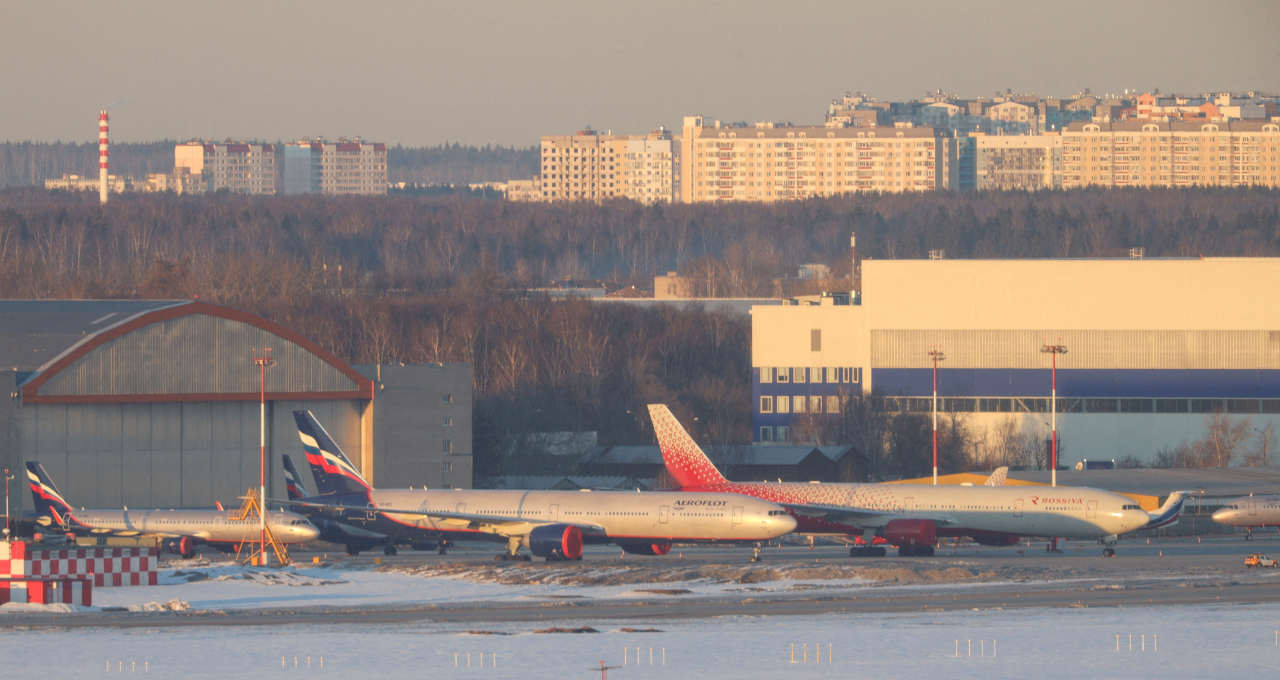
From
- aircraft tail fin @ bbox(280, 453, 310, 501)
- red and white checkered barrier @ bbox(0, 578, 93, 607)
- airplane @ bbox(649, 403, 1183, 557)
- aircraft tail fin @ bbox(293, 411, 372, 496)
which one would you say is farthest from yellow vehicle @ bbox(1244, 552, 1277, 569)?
red and white checkered barrier @ bbox(0, 578, 93, 607)

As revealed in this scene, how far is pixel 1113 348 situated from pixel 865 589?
7312cm

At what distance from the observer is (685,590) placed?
5888 centimetres

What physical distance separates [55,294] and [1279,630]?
134 meters

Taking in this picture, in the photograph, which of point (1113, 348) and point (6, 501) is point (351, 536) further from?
point (1113, 348)

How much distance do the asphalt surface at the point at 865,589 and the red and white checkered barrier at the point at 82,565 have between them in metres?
6.41

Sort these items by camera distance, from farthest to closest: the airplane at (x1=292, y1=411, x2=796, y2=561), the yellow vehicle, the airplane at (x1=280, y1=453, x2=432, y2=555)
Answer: the airplane at (x1=280, y1=453, x2=432, y2=555), the airplane at (x1=292, y1=411, x2=796, y2=561), the yellow vehicle

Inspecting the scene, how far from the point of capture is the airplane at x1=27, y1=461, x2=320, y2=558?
2884 inches

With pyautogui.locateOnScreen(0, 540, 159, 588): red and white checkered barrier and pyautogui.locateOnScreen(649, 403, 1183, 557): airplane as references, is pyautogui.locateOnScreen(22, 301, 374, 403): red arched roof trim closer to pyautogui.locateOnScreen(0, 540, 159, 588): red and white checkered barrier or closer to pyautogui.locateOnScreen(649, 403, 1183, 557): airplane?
pyautogui.locateOnScreen(0, 540, 159, 588): red and white checkered barrier

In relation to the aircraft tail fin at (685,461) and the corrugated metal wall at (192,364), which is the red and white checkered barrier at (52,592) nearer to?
the corrugated metal wall at (192,364)

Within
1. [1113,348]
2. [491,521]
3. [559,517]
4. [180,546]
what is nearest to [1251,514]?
[559,517]

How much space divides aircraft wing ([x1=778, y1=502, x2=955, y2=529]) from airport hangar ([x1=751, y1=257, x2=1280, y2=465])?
53923mm

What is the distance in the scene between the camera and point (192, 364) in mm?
88000

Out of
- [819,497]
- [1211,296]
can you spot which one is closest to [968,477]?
[819,497]

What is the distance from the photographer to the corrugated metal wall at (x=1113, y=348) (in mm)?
127062
